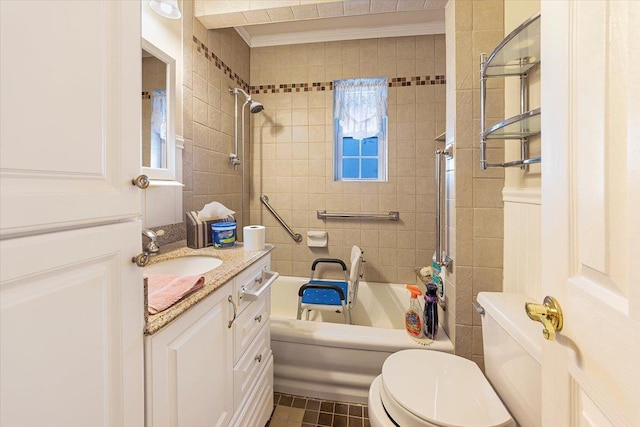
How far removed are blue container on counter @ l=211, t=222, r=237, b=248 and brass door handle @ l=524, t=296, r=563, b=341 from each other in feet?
4.16

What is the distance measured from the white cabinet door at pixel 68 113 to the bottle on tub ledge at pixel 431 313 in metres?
1.49

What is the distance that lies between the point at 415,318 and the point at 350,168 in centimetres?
152

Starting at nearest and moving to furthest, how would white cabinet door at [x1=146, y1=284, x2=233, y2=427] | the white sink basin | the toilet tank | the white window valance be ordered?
white cabinet door at [x1=146, y1=284, x2=233, y2=427] → the toilet tank → the white sink basin → the white window valance

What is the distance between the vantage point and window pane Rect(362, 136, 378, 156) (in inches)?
105

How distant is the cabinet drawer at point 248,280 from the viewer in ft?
3.60

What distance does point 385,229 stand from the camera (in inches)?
100.0

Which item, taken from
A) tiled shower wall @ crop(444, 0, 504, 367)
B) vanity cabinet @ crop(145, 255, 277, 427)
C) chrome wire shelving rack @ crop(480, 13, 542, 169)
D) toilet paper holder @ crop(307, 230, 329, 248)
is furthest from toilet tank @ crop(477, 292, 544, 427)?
toilet paper holder @ crop(307, 230, 329, 248)

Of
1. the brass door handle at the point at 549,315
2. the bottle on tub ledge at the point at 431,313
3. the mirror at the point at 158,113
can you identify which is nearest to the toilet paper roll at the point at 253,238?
the mirror at the point at 158,113

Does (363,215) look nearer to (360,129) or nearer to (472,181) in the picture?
(360,129)

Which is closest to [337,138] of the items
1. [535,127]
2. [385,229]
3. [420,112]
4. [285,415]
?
[420,112]

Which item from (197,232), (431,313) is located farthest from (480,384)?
(197,232)

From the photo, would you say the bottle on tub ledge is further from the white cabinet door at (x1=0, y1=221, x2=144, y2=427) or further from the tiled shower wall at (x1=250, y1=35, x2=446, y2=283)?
the white cabinet door at (x1=0, y1=221, x2=144, y2=427)

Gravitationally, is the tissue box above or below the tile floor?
above

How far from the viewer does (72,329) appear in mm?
455
